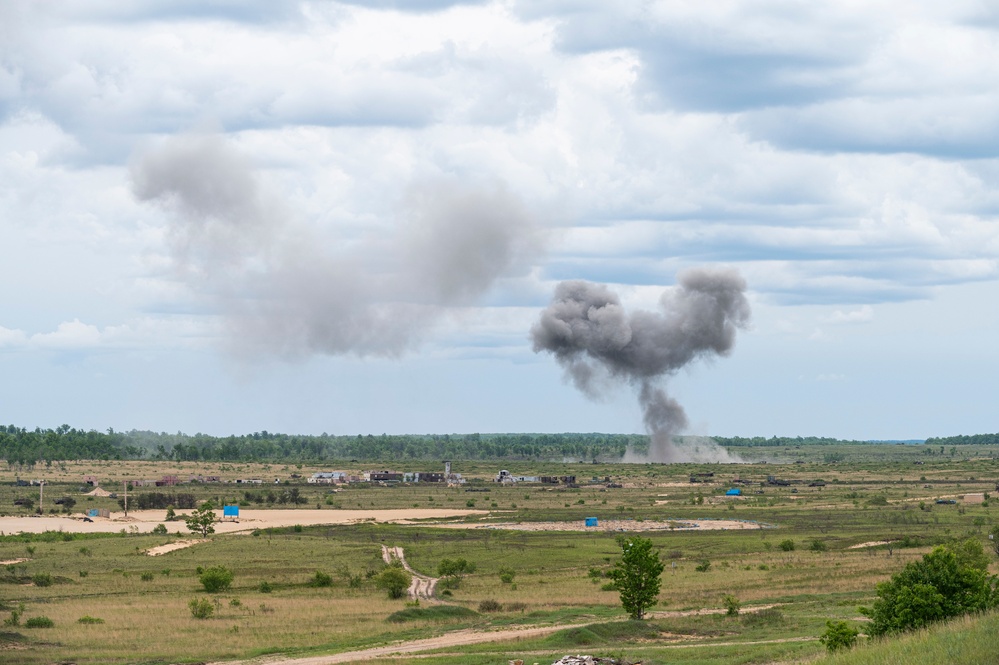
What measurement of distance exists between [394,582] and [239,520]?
59.3 metres

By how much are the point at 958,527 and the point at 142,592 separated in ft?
209

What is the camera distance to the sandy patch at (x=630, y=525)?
107188mm

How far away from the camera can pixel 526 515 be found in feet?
406

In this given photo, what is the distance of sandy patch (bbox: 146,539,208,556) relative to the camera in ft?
298

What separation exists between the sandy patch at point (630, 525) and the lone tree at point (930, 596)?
70.4 m

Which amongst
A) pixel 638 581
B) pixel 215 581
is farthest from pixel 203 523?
pixel 638 581

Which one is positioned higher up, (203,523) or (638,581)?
(638,581)

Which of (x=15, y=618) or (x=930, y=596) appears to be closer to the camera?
(x=930, y=596)

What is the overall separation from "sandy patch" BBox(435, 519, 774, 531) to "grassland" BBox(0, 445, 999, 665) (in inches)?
144

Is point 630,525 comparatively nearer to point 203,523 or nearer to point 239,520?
point 203,523

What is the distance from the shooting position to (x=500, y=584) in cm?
6994

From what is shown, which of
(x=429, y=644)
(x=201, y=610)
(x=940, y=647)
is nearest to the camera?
(x=940, y=647)

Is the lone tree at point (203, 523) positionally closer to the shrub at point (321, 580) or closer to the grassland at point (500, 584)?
the grassland at point (500, 584)

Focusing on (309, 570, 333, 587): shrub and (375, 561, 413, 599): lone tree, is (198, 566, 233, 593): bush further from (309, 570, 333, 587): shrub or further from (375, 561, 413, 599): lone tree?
(375, 561, 413, 599): lone tree
